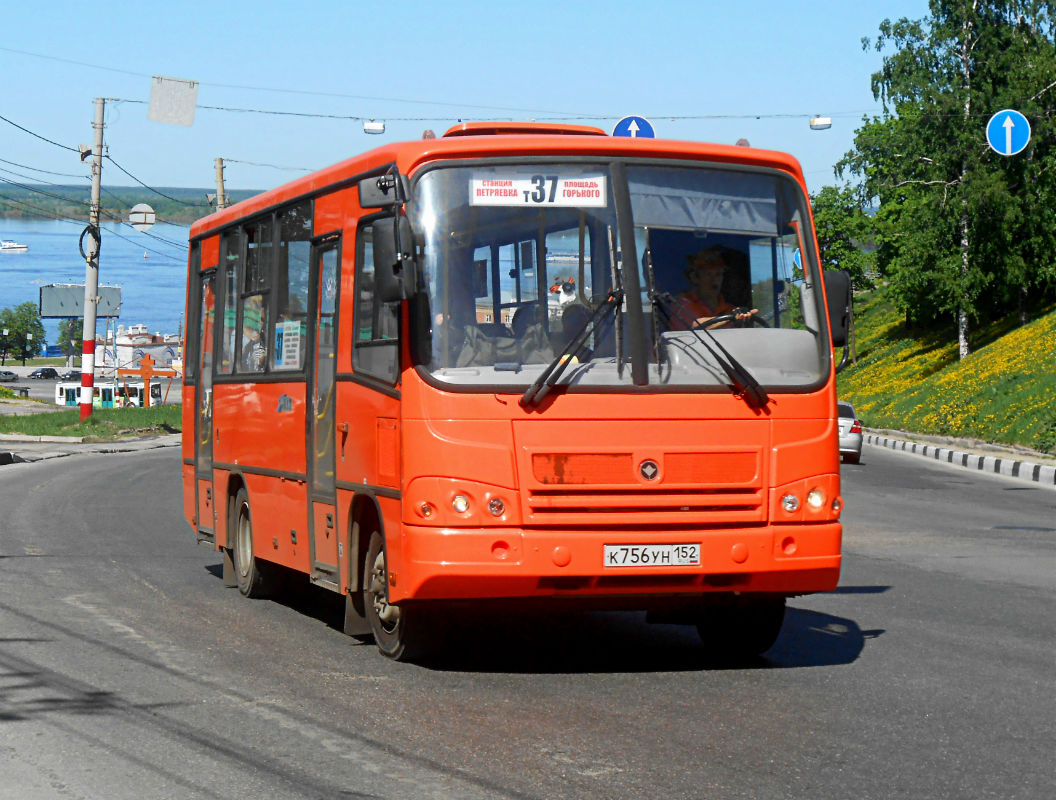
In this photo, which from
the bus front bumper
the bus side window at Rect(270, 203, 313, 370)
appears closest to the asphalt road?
the bus front bumper

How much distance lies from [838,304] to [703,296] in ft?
2.78

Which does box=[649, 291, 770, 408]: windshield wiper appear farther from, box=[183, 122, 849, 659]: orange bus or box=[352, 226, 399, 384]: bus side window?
box=[352, 226, 399, 384]: bus side window

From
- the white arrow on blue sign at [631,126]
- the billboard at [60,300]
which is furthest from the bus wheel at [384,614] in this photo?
the billboard at [60,300]

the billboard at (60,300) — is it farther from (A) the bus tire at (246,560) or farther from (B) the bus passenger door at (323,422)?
(B) the bus passenger door at (323,422)

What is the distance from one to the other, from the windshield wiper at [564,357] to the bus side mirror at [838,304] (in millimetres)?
1263

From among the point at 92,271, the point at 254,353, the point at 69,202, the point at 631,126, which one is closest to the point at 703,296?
the point at 254,353

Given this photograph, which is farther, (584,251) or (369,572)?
(369,572)

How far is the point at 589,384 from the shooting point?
8.18m

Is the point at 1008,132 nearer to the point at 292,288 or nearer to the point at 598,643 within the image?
the point at 292,288

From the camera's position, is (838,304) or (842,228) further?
(842,228)

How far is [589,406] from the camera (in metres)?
8.14

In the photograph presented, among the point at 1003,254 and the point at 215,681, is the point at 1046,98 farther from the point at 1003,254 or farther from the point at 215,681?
the point at 215,681

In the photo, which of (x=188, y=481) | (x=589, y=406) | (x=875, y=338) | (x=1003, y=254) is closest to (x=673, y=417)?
(x=589, y=406)

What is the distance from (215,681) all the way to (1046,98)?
178 feet
